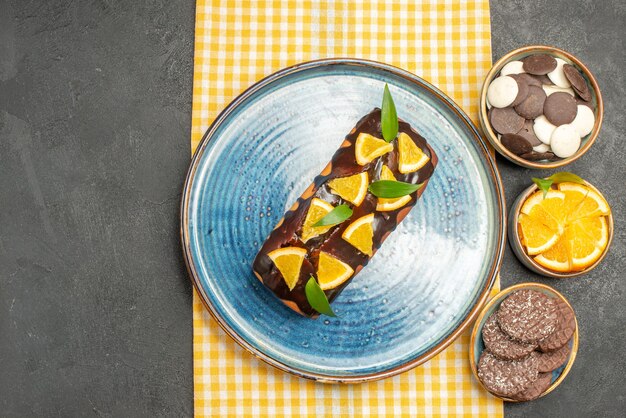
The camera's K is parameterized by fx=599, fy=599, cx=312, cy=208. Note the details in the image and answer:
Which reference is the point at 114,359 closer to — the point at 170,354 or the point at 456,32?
the point at 170,354

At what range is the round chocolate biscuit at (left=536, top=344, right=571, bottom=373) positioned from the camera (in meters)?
2.51

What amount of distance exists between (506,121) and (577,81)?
35cm

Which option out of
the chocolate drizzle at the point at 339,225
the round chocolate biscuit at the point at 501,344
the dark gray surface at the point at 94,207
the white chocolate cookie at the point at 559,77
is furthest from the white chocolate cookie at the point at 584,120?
the dark gray surface at the point at 94,207

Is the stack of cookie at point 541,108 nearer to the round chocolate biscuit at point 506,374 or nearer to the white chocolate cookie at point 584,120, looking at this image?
the white chocolate cookie at point 584,120

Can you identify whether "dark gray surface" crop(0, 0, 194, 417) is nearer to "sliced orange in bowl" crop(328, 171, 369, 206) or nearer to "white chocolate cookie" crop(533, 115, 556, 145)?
"sliced orange in bowl" crop(328, 171, 369, 206)

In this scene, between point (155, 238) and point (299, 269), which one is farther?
point (155, 238)

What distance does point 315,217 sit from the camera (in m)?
2.24

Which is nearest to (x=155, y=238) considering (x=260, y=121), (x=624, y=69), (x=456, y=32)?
Result: (x=260, y=121)

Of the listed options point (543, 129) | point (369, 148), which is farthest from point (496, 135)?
point (369, 148)

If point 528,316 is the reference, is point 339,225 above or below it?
above

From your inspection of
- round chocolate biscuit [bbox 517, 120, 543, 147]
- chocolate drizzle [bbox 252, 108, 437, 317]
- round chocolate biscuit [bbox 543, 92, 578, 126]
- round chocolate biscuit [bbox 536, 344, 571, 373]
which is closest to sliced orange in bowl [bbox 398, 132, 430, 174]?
chocolate drizzle [bbox 252, 108, 437, 317]

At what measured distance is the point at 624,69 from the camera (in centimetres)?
276

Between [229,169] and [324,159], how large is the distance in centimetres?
41

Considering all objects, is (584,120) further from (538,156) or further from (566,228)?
(566,228)
